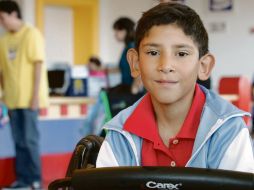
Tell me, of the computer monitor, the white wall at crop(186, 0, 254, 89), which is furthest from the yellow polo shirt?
the white wall at crop(186, 0, 254, 89)

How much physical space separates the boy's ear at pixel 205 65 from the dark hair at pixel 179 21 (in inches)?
0.8

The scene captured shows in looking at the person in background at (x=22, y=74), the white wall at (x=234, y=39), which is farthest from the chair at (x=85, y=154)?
the white wall at (x=234, y=39)

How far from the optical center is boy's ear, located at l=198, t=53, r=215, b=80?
1.41m

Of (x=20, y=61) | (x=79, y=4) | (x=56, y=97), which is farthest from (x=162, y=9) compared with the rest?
(x=79, y=4)

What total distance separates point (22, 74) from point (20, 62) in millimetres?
89

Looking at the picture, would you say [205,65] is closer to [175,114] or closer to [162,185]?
[175,114]

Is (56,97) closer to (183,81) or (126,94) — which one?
(126,94)

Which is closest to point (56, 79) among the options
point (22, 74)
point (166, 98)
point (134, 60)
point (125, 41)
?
point (22, 74)

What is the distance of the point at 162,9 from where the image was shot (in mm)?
1362

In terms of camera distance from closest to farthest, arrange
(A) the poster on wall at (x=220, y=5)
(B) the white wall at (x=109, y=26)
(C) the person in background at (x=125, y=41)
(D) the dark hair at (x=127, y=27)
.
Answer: (C) the person in background at (x=125, y=41) → (D) the dark hair at (x=127, y=27) → (A) the poster on wall at (x=220, y=5) → (B) the white wall at (x=109, y=26)

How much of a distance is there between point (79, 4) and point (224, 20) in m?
2.77

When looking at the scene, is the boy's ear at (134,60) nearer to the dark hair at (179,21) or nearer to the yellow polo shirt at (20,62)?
the dark hair at (179,21)

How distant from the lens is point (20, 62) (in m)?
4.38

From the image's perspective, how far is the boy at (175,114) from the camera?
1.27 meters
